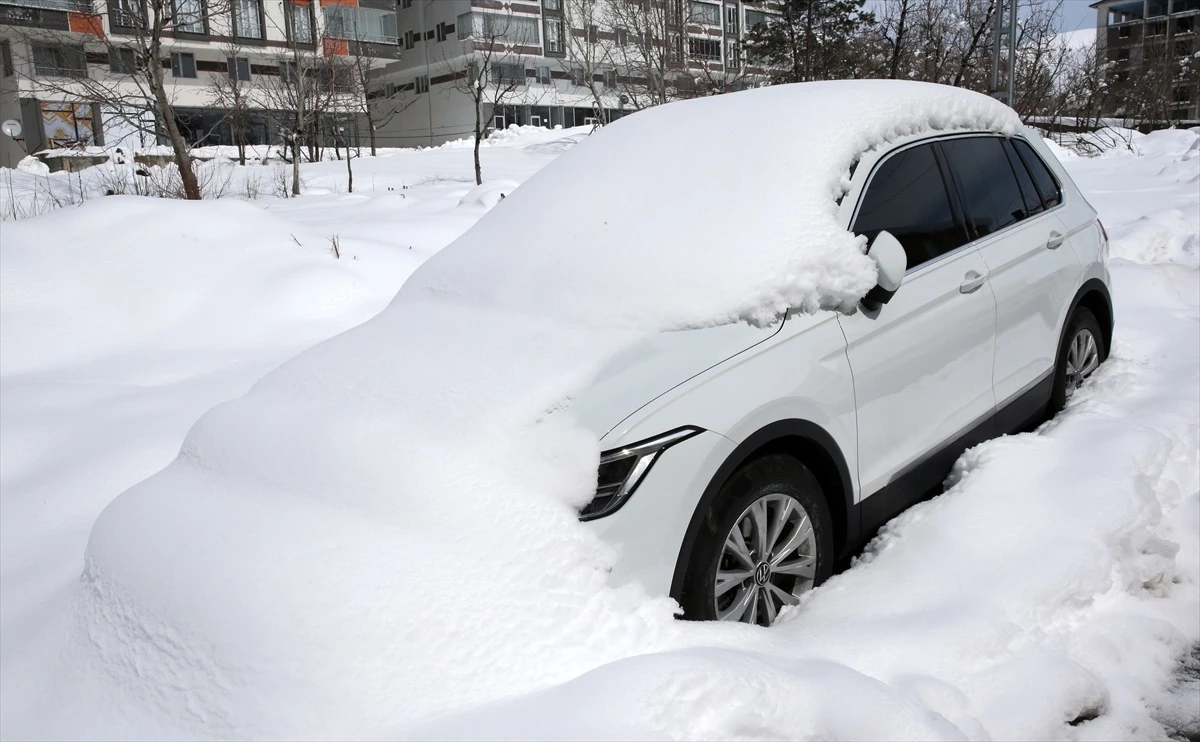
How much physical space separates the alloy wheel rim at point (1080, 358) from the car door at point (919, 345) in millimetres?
1166

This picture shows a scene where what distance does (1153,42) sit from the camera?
4516 centimetres

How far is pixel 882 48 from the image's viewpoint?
30844 mm

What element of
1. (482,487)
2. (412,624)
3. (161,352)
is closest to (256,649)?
(412,624)

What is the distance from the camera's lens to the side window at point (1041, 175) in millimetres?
4383

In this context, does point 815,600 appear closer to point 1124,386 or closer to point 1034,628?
point 1034,628

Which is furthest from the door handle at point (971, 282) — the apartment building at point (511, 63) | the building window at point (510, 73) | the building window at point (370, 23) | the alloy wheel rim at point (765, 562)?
the building window at point (370, 23)

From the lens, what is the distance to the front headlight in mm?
2340

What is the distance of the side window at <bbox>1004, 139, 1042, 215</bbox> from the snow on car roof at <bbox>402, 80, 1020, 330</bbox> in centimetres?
33

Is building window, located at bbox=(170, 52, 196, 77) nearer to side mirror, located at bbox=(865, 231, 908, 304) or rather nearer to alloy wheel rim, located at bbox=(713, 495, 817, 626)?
side mirror, located at bbox=(865, 231, 908, 304)

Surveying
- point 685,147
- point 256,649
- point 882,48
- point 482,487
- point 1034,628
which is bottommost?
point 1034,628

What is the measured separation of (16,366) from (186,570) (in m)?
5.15

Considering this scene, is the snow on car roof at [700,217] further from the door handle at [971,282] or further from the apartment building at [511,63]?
the apartment building at [511,63]

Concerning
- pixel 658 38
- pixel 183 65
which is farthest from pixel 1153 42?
pixel 183 65

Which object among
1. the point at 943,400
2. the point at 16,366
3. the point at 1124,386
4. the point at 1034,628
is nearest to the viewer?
the point at 1034,628
